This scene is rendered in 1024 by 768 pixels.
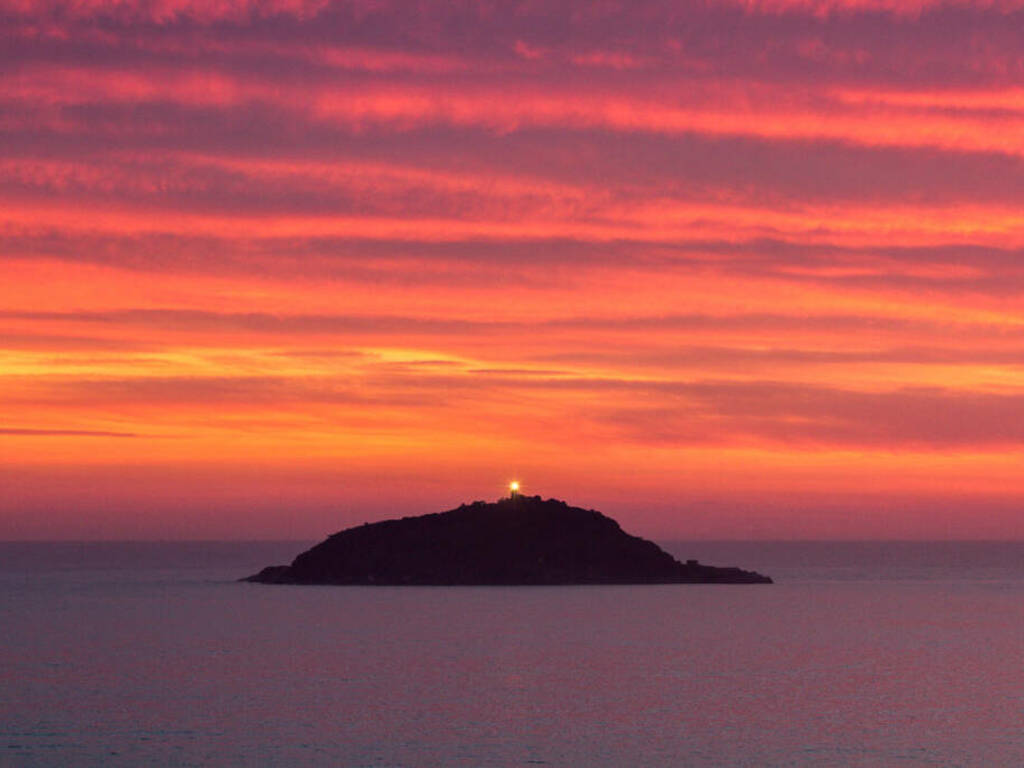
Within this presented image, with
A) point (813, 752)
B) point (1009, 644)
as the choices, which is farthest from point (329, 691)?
point (1009, 644)

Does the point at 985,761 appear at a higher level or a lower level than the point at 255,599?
lower

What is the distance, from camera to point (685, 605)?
180625mm

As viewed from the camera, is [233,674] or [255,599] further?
[255,599]

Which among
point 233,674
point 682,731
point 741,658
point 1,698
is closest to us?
point 682,731

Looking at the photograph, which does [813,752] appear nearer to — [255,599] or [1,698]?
[1,698]

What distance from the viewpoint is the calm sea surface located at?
67812 millimetres

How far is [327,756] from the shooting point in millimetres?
65375

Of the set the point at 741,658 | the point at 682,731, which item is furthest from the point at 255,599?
the point at 682,731

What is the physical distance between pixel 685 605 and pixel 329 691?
96431 millimetres

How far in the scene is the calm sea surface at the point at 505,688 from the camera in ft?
222

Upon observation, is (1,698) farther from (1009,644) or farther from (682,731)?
(1009,644)

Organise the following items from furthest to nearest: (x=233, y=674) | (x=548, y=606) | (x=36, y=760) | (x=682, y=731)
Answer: (x=548, y=606) → (x=233, y=674) → (x=682, y=731) → (x=36, y=760)

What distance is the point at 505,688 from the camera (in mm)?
91438

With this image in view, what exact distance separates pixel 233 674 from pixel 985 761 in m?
47.5
